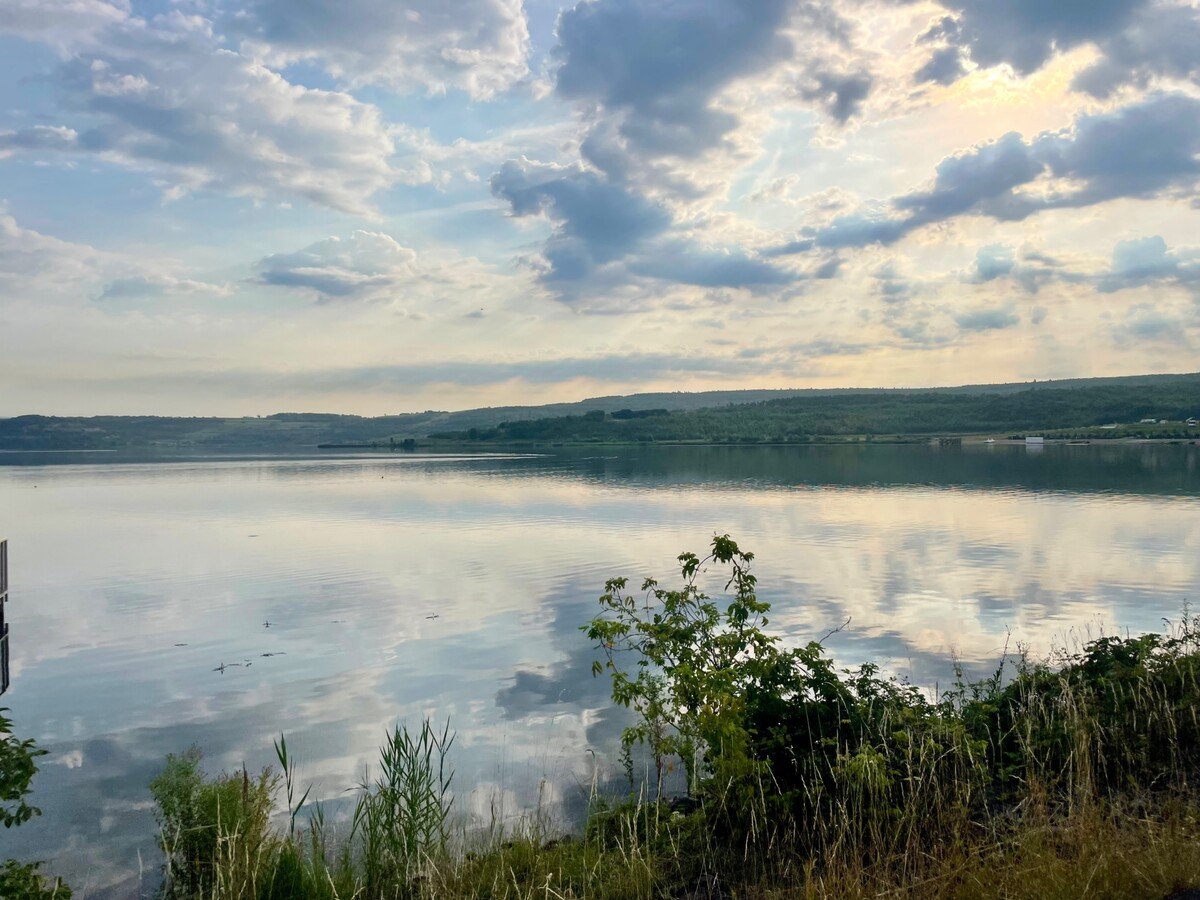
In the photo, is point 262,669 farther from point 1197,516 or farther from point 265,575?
point 1197,516

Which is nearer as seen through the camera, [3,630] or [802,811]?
[802,811]

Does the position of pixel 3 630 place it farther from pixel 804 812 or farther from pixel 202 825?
pixel 804 812

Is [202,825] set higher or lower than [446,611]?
higher

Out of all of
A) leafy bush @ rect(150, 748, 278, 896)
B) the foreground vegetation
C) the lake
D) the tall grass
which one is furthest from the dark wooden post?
leafy bush @ rect(150, 748, 278, 896)

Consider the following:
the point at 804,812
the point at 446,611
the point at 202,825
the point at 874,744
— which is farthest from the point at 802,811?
the point at 446,611

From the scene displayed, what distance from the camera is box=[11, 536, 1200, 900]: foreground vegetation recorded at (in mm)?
6648

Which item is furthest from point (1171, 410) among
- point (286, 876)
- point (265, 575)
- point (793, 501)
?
point (286, 876)

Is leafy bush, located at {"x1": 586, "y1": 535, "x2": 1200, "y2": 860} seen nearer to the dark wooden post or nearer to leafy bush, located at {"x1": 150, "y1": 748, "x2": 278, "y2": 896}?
leafy bush, located at {"x1": 150, "y1": 748, "x2": 278, "y2": 896}

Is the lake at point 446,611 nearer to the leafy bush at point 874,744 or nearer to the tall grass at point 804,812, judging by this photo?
the tall grass at point 804,812

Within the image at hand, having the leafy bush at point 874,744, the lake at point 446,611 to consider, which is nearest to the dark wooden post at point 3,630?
the lake at point 446,611

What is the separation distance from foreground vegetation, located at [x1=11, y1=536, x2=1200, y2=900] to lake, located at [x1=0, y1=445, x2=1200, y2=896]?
962mm

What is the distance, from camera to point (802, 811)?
8.98 meters

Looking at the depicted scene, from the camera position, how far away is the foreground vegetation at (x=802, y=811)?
6.65 metres

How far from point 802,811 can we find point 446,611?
49.7ft
